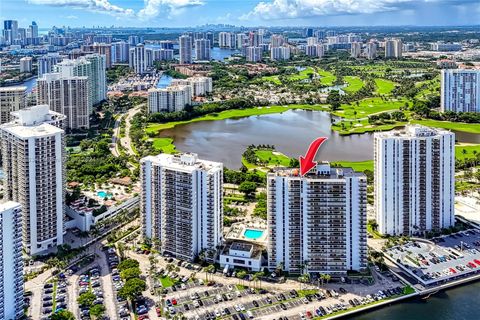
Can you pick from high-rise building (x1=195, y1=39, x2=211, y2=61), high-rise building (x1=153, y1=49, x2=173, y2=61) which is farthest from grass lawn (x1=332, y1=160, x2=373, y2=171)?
high-rise building (x1=195, y1=39, x2=211, y2=61)

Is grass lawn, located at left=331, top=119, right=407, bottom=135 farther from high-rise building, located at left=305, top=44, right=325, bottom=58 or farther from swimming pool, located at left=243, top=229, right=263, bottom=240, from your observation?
high-rise building, located at left=305, top=44, right=325, bottom=58

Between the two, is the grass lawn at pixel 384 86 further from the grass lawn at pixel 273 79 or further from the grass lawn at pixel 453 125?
the grass lawn at pixel 453 125

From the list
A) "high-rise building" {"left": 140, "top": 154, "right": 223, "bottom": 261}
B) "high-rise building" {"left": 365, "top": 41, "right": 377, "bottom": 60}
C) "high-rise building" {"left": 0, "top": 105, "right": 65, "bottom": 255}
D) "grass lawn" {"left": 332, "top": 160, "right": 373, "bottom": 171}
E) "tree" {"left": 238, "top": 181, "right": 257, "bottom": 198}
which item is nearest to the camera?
"high-rise building" {"left": 140, "top": 154, "right": 223, "bottom": 261}

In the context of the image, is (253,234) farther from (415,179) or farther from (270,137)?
(270,137)

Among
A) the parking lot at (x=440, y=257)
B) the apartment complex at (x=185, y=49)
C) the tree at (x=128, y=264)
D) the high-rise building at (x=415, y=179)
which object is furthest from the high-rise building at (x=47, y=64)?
the parking lot at (x=440, y=257)

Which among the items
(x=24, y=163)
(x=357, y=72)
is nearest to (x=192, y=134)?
(x=24, y=163)

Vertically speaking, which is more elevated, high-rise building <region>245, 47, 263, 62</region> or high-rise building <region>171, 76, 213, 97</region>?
high-rise building <region>245, 47, 263, 62</region>
